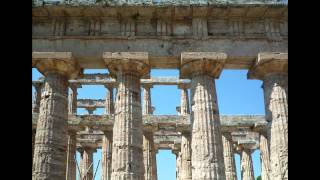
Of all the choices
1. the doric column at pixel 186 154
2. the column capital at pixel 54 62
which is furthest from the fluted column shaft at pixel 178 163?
the column capital at pixel 54 62

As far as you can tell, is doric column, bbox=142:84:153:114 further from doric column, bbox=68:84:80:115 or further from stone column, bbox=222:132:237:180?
stone column, bbox=222:132:237:180

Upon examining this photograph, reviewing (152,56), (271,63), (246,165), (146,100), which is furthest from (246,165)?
(152,56)

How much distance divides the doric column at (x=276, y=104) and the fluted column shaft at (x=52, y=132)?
8395mm

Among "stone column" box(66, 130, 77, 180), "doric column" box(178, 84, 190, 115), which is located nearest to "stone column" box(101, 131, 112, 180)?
"stone column" box(66, 130, 77, 180)

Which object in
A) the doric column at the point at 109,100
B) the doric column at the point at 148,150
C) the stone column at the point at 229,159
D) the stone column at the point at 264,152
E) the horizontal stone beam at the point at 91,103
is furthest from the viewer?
the horizontal stone beam at the point at 91,103

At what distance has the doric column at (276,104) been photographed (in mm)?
14664

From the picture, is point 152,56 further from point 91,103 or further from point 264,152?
point 91,103

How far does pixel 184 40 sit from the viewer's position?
623 inches

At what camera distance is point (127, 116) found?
48.7ft

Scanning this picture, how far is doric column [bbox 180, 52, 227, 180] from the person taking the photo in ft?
46.5

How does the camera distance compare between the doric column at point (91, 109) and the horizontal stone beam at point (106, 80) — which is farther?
the doric column at point (91, 109)

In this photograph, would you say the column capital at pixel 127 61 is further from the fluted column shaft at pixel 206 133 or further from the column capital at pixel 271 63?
the column capital at pixel 271 63
